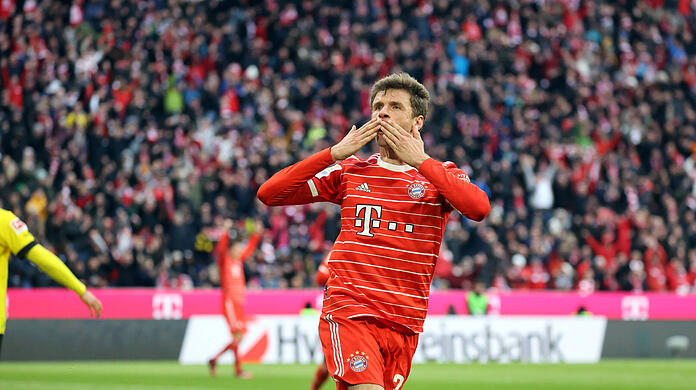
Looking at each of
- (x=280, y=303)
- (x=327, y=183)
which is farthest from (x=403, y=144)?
(x=280, y=303)

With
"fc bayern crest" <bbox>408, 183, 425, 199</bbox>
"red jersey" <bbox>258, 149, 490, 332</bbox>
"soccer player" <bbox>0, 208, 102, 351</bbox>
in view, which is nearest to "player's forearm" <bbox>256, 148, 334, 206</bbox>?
"red jersey" <bbox>258, 149, 490, 332</bbox>

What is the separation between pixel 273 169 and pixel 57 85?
16.2 ft

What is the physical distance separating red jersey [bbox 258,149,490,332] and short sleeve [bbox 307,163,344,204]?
0.11 meters

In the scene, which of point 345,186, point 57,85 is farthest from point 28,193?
point 345,186

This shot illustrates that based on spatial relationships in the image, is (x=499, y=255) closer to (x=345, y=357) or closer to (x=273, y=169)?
(x=273, y=169)

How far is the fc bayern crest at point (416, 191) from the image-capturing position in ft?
18.9

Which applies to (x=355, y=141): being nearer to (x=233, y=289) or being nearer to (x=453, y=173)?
(x=453, y=173)

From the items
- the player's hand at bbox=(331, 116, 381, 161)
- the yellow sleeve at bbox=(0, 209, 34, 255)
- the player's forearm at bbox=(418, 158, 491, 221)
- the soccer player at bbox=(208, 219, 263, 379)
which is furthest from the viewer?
the soccer player at bbox=(208, 219, 263, 379)

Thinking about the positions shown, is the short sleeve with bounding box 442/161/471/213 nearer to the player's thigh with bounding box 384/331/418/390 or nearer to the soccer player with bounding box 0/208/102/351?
the player's thigh with bounding box 384/331/418/390

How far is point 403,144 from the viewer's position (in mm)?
5621

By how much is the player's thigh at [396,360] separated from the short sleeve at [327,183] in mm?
883

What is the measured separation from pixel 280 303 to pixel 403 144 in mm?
15074

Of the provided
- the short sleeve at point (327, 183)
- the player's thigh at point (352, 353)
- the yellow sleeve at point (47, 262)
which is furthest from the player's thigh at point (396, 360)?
the yellow sleeve at point (47, 262)

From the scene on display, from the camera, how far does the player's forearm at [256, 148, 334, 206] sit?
5.76 metres
